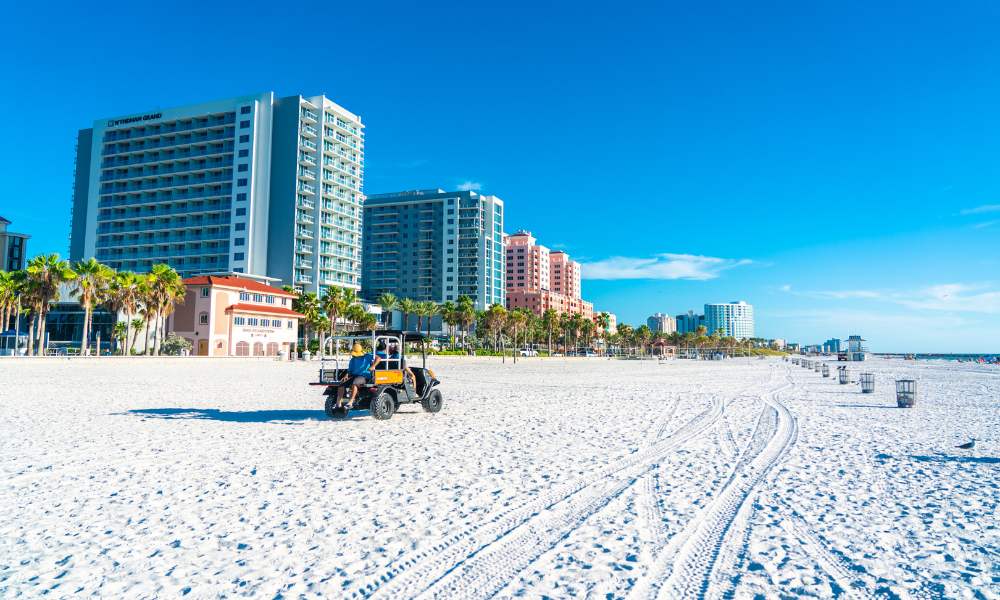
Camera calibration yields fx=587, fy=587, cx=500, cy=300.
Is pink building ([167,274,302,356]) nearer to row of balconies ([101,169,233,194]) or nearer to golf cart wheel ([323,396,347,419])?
row of balconies ([101,169,233,194])

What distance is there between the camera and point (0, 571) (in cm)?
500

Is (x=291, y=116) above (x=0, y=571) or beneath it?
above

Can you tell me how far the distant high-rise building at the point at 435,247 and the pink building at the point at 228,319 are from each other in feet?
245

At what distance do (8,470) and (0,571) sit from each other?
4.80m

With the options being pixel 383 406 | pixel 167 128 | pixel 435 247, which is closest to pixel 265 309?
pixel 167 128

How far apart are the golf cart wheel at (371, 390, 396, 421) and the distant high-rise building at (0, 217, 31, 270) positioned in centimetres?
10742

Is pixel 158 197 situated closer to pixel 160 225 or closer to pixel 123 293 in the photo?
pixel 160 225

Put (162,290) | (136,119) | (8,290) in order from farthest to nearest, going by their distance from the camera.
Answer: (136,119), (162,290), (8,290)

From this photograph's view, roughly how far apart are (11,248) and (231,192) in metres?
37.8

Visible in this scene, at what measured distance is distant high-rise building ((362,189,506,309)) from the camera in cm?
14550

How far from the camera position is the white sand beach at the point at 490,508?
16.1 ft

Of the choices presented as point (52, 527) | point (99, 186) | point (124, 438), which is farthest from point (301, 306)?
point (52, 527)

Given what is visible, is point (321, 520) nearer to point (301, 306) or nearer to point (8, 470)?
point (8, 470)

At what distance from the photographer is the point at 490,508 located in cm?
698
